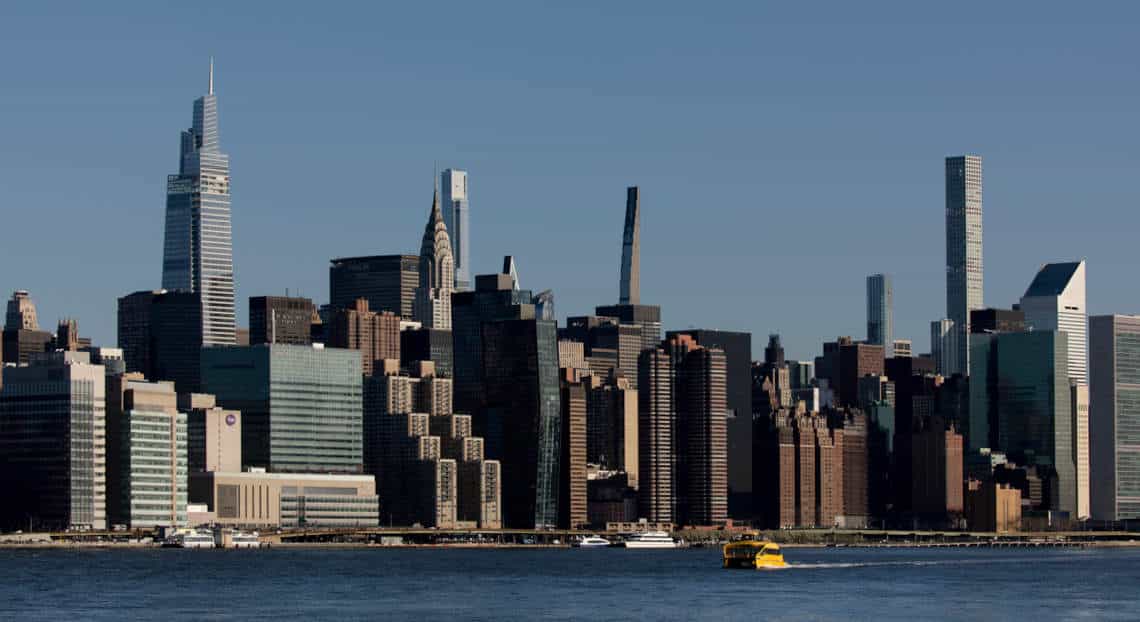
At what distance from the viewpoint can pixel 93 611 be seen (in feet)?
655

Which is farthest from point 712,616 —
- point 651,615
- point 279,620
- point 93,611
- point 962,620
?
point 93,611

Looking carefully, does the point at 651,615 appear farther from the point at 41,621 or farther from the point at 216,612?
the point at 41,621

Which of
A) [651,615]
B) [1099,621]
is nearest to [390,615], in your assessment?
[651,615]

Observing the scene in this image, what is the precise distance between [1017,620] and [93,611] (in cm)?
→ 7082

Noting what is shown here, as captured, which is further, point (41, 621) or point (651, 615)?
point (651, 615)

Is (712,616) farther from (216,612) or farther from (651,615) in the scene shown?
(216,612)

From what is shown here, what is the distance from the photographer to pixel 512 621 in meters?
192

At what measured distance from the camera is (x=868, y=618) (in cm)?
19838

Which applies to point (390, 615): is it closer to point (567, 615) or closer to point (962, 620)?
point (567, 615)

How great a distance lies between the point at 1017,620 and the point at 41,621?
72729 mm

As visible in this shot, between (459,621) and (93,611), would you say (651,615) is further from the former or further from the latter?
(93,611)

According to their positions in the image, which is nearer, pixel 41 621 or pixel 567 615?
pixel 41 621

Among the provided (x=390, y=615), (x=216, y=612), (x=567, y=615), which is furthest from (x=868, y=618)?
(x=216, y=612)

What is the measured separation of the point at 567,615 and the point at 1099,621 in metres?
40.4
